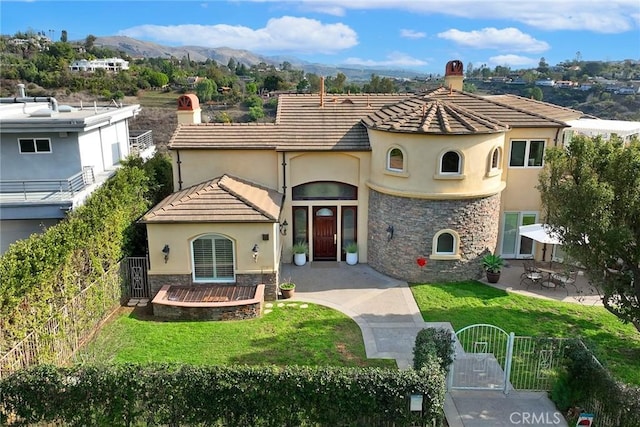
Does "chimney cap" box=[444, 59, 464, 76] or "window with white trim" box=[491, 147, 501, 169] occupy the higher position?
"chimney cap" box=[444, 59, 464, 76]

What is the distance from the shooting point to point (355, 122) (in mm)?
23469

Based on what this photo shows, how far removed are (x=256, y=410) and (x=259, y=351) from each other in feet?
14.2

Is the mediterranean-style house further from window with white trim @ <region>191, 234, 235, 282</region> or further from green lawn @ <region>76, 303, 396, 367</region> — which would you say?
green lawn @ <region>76, 303, 396, 367</region>

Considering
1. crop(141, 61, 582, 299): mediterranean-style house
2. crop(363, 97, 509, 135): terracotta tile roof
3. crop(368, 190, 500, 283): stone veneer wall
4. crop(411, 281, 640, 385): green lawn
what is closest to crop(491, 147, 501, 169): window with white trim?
crop(141, 61, 582, 299): mediterranean-style house

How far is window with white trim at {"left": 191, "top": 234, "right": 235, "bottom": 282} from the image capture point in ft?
62.2

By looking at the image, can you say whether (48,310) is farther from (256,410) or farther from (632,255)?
(632,255)

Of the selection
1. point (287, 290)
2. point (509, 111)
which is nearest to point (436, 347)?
point (287, 290)

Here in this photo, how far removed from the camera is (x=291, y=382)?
10609 mm

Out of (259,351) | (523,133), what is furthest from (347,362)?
(523,133)

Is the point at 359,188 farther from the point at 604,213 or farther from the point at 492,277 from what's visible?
the point at 604,213

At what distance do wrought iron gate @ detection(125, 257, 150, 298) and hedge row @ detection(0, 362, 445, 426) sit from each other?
8389mm

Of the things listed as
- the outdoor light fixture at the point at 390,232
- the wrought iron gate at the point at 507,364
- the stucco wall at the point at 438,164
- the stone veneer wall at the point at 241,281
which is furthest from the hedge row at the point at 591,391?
the stone veneer wall at the point at 241,281

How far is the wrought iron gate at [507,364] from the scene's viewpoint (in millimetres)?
12742

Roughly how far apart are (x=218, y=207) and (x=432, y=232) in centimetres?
917
